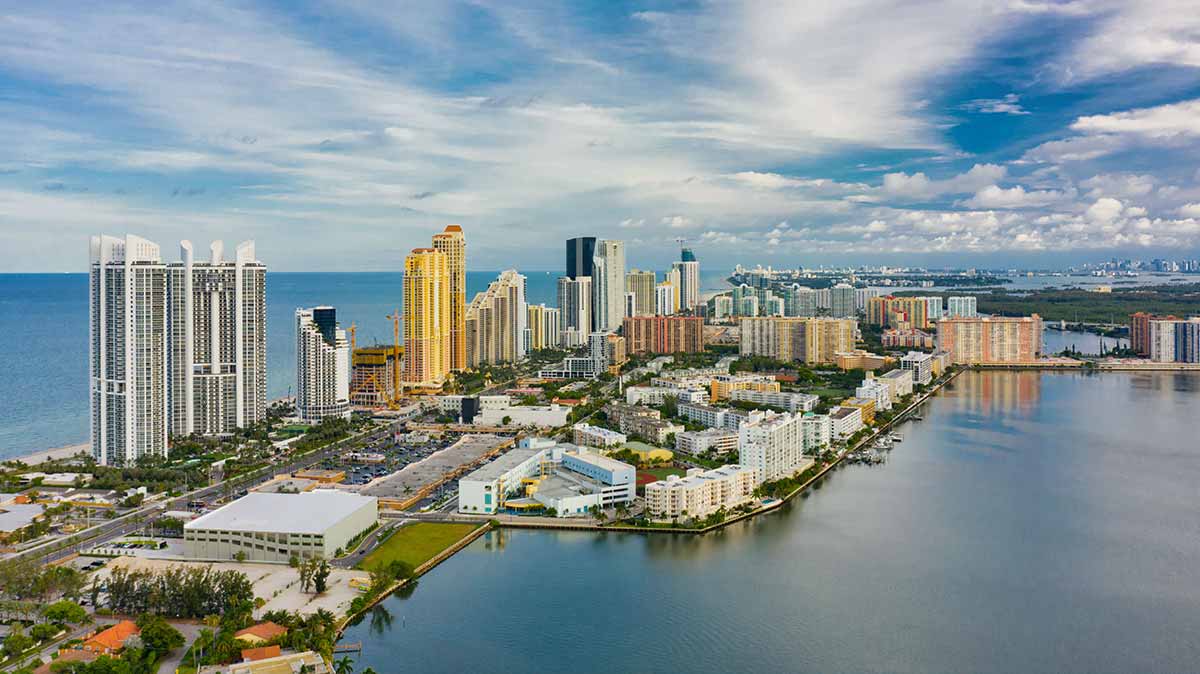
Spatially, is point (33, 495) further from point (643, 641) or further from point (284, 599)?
point (643, 641)

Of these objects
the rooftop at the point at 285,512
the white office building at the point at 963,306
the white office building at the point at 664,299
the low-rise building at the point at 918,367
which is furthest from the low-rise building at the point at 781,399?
the white office building at the point at 664,299

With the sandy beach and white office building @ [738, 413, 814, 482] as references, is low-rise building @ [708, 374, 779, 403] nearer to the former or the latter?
white office building @ [738, 413, 814, 482]

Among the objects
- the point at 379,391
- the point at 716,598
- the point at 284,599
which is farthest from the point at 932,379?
the point at 284,599

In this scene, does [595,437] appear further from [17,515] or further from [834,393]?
[17,515]

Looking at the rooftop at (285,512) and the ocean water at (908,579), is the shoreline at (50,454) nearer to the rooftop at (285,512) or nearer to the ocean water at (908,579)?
the rooftop at (285,512)

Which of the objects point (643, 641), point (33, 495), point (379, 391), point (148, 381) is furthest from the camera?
point (379, 391)

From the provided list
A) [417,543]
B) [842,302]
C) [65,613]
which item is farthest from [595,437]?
[842,302]
